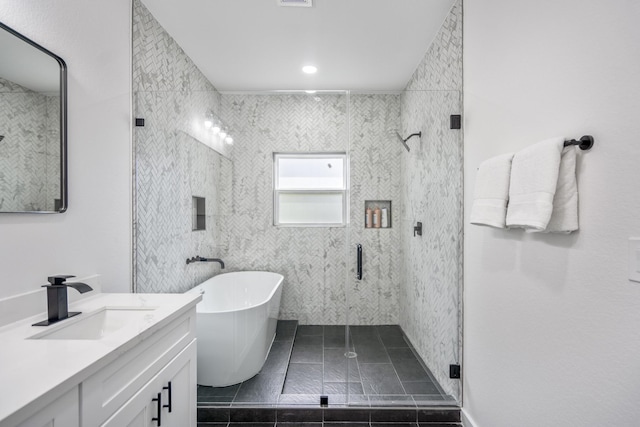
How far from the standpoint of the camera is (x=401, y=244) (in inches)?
95.1

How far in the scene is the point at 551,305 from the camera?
1137mm

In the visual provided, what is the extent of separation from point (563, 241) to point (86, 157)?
7.21ft

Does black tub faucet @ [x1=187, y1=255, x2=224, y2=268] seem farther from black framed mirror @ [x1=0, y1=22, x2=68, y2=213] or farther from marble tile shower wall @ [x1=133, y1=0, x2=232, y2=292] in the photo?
black framed mirror @ [x1=0, y1=22, x2=68, y2=213]

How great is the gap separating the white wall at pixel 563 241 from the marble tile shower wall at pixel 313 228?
0.80 meters

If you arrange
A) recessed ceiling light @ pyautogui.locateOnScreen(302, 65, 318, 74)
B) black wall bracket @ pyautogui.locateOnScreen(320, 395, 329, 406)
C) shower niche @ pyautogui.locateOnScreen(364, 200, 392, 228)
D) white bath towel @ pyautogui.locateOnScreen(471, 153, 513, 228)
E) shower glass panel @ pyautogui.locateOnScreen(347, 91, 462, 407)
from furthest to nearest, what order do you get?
1. recessed ceiling light @ pyautogui.locateOnScreen(302, 65, 318, 74)
2. shower niche @ pyautogui.locateOnScreen(364, 200, 392, 228)
3. shower glass panel @ pyautogui.locateOnScreen(347, 91, 462, 407)
4. black wall bracket @ pyautogui.locateOnScreen(320, 395, 329, 406)
5. white bath towel @ pyautogui.locateOnScreen(471, 153, 513, 228)

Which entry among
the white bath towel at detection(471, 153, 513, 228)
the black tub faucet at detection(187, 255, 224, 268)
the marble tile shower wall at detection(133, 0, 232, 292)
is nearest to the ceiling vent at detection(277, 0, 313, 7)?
the marble tile shower wall at detection(133, 0, 232, 292)

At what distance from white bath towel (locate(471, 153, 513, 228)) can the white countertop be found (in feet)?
4.70

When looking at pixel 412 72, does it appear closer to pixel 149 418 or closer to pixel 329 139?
pixel 329 139

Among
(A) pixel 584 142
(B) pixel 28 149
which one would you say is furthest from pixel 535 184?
(B) pixel 28 149

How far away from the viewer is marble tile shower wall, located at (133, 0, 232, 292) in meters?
2.01

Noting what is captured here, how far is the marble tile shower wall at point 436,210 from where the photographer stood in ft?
6.45

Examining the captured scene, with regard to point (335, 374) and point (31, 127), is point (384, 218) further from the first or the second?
point (31, 127)

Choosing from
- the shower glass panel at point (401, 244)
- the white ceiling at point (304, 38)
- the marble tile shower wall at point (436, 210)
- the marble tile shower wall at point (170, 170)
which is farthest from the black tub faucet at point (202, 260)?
the white ceiling at point (304, 38)

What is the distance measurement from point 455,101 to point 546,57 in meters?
0.79
